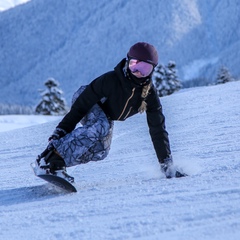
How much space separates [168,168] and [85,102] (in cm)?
58

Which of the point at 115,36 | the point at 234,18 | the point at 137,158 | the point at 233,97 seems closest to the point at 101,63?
the point at 115,36

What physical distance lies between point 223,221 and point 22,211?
947 millimetres

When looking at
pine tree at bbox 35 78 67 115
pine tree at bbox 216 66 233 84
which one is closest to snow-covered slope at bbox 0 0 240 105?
pine tree at bbox 216 66 233 84

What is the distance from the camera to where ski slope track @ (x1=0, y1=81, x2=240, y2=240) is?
1.59 meters

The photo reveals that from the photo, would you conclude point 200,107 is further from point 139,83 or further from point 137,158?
point 139,83

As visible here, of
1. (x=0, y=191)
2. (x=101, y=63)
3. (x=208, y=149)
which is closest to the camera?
(x=0, y=191)

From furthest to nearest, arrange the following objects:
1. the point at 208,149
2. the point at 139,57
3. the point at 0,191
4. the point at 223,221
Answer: the point at 208,149 < the point at 0,191 < the point at 139,57 < the point at 223,221

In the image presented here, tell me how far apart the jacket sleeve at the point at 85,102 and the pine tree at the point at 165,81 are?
75.0ft

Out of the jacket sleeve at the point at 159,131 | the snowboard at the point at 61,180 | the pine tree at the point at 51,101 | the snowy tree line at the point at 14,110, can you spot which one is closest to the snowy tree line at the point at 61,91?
the pine tree at the point at 51,101

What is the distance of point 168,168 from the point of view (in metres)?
2.73

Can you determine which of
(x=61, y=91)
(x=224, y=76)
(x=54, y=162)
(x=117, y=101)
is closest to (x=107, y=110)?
(x=117, y=101)

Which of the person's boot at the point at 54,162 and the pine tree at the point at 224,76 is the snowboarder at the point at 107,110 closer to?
the person's boot at the point at 54,162

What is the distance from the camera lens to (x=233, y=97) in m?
7.64

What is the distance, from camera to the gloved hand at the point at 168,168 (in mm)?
2695
